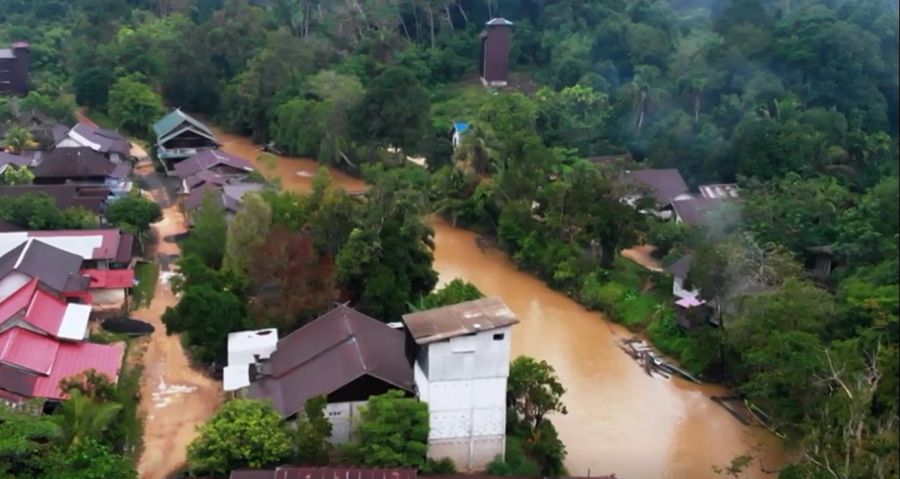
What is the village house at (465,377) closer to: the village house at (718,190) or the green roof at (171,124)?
the village house at (718,190)

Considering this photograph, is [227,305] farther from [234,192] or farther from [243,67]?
[243,67]

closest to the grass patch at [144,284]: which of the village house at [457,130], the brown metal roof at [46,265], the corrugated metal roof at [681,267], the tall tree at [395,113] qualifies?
the brown metal roof at [46,265]

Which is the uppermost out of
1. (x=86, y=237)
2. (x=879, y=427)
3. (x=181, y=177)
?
(x=879, y=427)

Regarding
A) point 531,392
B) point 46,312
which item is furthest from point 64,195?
point 531,392

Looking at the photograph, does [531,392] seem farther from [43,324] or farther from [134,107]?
[134,107]

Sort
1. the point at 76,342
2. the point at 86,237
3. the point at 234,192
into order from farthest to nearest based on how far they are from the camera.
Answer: the point at 234,192 < the point at 86,237 < the point at 76,342

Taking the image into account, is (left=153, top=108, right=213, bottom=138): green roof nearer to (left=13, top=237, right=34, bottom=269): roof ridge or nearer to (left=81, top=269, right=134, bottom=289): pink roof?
(left=13, top=237, right=34, bottom=269): roof ridge

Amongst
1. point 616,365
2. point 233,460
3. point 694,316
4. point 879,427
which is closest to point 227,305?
point 233,460
